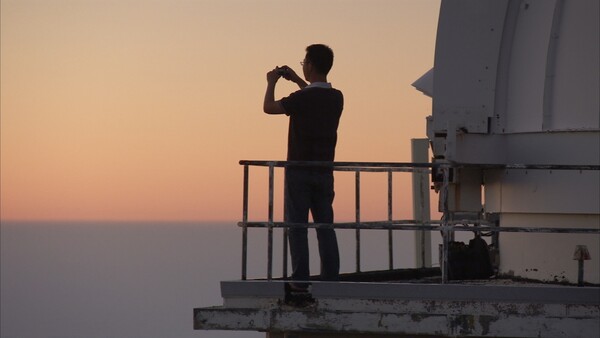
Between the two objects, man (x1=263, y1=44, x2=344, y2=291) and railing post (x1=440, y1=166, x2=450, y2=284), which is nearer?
railing post (x1=440, y1=166, x2=450, y2=284)

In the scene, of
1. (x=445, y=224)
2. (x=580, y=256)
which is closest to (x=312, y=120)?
(x=445, y=224)

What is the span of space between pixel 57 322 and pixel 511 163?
133m

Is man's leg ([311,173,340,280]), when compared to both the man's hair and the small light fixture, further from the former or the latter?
the small light fixture

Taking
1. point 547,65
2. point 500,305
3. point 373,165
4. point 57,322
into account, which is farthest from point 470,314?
point 57,322

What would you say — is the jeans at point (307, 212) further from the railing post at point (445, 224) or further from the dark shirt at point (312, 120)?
the railing post at point (445, 224)

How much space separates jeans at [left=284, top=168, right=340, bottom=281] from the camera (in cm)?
1867

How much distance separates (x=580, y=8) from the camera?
19.8m

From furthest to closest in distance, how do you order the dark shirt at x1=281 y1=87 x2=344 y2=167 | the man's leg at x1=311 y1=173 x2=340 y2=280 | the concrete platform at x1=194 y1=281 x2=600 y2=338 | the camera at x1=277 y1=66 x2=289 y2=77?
the camera at x1=277 y1=66 x2=289 y2=77
the man's leg at x1=311 y1=173 x2=340 y2=280
the dark shirt at x1=281 y1=87 x2=344 y2=167
the concrete platform at x1=194 y1=281 x2=600 y2=338

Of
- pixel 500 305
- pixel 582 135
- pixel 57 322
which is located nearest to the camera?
pixel 500 305

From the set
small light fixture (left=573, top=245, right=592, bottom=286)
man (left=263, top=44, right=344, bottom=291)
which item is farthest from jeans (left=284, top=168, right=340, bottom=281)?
small light fixture (left=573, top=245, right=592, bottom=286)

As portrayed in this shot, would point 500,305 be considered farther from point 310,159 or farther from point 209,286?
point 209,286

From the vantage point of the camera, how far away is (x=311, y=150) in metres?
18.7

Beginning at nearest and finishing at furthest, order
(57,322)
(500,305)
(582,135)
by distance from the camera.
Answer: (500,305) < (582,135) < (57,322)

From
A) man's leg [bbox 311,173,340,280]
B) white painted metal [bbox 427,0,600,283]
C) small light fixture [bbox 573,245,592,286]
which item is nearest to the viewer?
small light fixture [bbox 573,245,592,286]
